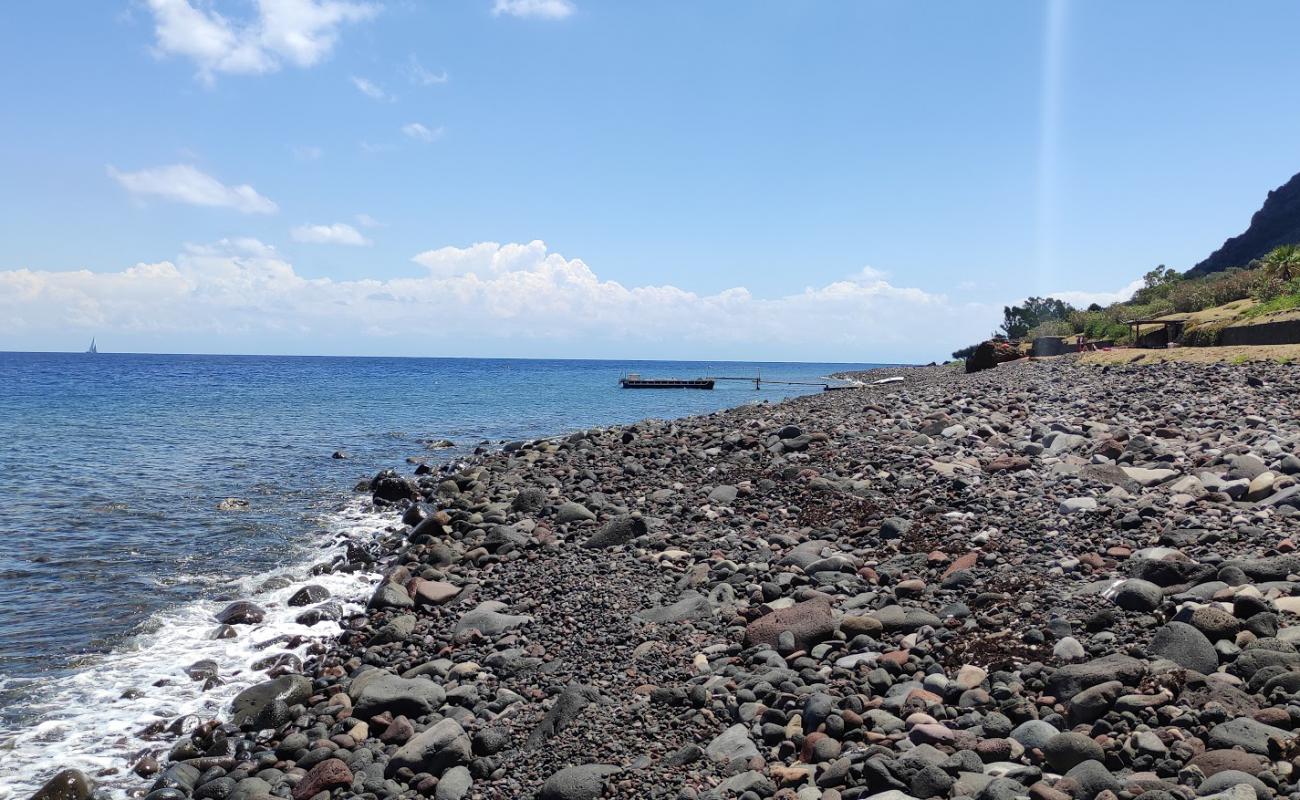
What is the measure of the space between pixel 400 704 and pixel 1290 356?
23701 millimetres

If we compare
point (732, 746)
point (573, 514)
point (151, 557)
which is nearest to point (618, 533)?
point (573, 514)

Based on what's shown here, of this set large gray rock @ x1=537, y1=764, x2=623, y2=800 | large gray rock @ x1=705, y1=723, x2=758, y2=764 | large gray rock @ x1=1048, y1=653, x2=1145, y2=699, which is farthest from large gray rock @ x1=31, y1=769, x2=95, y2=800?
large gray rock @ x1=1048, y1=653, x2=1145, y2=699

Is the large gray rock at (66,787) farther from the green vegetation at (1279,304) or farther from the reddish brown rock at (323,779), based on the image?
the green vegetation at (1279,304)

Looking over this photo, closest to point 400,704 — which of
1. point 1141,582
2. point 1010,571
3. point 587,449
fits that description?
point 1010,571

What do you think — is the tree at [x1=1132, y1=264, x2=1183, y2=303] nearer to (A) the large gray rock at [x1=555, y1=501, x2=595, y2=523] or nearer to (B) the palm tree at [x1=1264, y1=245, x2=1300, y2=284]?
(B) the palm tree at [x1=1264, y1=245, x2=1300, y2=284]

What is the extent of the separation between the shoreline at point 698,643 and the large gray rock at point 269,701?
0.03 meters

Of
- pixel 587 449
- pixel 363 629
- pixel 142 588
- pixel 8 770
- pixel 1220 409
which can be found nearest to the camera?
pixel 8 770

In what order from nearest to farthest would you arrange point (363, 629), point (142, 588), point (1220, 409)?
point (363, 629) → point (142, 588) → point (1220, 409)

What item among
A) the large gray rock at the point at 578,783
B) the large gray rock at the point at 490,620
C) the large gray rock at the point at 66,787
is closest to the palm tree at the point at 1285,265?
the large gray rock at the point at 490,620

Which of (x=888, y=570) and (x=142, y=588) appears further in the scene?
(x=142, y=588)

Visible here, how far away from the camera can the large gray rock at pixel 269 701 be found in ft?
24.5

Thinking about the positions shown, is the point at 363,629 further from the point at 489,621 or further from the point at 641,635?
the point at 641,635

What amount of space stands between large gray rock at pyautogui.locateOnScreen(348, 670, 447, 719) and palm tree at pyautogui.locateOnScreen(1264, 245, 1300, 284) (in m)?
38.1

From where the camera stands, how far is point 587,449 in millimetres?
19219
